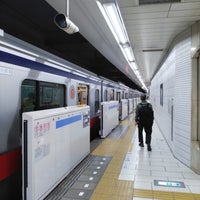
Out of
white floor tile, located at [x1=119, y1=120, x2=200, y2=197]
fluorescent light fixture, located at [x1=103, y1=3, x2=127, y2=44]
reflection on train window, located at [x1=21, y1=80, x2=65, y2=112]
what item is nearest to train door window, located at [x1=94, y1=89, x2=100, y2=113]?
white floor tile, located at [x1=119, y1=120, x2=200, y2=197]

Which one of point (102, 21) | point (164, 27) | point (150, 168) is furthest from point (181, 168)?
point (102, 21)

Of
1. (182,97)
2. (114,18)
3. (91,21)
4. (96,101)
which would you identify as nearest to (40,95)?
(114,18)

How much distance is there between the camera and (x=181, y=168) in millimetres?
4191

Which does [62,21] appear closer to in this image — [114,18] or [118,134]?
[114,18]

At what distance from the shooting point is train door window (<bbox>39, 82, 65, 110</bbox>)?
3369 mm

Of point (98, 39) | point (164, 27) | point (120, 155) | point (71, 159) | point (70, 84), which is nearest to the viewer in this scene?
point (71, 159)

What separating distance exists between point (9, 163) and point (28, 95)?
36.3 inches

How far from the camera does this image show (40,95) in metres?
3.31

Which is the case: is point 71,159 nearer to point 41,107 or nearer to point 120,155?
point 41,107

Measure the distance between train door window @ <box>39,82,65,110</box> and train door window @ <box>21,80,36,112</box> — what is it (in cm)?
19

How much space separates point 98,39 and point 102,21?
1.10m

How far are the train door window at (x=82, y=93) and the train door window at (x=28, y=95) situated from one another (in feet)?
7.41

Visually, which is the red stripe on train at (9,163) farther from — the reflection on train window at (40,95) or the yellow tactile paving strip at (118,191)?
the yellow tactile paving strip at (118,191)

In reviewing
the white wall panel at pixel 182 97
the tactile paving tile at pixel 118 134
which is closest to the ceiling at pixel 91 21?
the white wall panel at pixel 182 97
